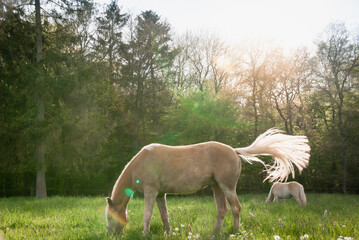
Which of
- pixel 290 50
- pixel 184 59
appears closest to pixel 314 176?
pixel 290 50

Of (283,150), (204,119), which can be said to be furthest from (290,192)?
(204,119)

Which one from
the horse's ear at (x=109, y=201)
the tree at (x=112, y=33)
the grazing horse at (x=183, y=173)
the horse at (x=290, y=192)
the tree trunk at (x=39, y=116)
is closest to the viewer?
the horse's ear at (x=109, y=201)

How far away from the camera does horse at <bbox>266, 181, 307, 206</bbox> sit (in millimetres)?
11695

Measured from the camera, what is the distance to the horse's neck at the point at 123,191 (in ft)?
19.1

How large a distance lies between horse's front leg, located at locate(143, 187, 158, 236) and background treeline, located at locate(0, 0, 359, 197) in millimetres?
13155

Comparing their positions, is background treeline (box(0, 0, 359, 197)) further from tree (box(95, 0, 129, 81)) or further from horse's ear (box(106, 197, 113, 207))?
horse's ear (box(106, 197, 113, 207))

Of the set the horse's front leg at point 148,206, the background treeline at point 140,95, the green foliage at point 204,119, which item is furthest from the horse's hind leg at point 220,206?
the green foliage at point 204,119

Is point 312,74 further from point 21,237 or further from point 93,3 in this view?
point 21,237

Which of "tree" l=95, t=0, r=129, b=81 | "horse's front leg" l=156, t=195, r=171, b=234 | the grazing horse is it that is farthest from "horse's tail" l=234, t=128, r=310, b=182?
"tree" l=95, t=0, r=129, b=81

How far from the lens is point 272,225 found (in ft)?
18.6

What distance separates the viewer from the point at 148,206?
5465mm

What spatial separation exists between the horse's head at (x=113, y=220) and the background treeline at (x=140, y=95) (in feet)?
41.8

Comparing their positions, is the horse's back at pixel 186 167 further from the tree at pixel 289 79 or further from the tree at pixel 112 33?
the tree at pixel 289 79

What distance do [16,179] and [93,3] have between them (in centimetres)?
1851
